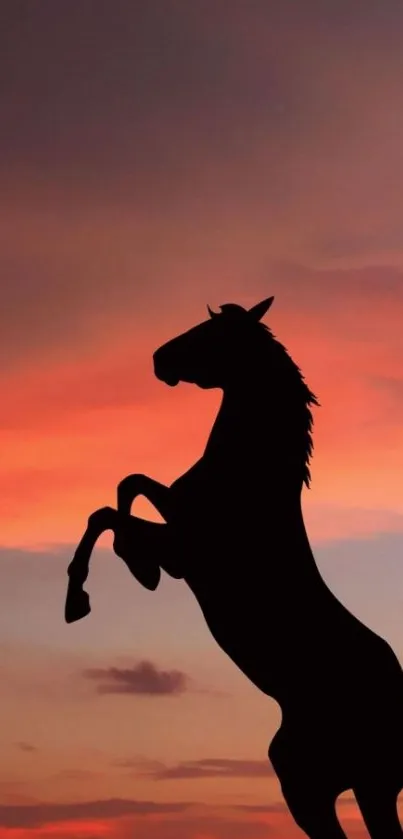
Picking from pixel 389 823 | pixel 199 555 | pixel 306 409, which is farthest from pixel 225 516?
pixel 389 823

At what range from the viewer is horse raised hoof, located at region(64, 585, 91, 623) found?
31.2 ft

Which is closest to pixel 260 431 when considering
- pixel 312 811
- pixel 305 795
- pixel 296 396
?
pixel 296 396

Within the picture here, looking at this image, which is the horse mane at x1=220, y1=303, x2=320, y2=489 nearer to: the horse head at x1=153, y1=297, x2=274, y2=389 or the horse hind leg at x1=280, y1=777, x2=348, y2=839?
the horse head at x1=153, y1=297, x2=274, y2=389

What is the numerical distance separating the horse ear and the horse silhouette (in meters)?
0.01

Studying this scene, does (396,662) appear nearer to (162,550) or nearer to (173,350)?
(162,550)

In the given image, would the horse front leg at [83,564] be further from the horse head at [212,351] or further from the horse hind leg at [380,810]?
the horse hind leg at [380,810]

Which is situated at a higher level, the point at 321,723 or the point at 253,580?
the point at 253,580

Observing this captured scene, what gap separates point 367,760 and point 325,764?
285mm

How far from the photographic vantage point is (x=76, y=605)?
9.54m

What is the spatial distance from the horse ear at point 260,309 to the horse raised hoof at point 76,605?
2.34 m

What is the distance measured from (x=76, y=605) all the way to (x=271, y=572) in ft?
4.66

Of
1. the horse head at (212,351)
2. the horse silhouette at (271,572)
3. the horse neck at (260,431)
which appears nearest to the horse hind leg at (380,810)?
the horse silhouette at (271,572)

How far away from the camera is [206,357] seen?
9805 mm

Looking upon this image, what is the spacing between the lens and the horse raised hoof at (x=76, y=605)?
9.52m
